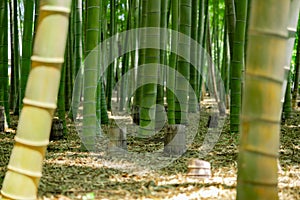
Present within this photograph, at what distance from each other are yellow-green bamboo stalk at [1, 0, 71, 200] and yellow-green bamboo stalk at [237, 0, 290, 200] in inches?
34.1

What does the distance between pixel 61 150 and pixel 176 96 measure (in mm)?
1858

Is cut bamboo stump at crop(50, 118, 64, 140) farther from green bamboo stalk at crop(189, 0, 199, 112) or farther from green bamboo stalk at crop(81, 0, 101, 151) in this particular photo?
green bamboo stalk at crop(189, 0, 199, 112)

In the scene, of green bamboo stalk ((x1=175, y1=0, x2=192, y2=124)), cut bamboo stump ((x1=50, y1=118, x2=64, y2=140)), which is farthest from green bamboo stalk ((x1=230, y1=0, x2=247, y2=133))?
cut bamboo stump ((x1=50, y1=118, x2=64, y2=140))

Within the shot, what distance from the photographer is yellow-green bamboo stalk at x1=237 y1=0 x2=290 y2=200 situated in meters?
2.21

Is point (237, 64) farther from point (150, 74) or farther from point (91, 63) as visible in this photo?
point (91, 63)

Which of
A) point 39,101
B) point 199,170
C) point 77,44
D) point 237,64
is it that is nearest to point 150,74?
point 237,64

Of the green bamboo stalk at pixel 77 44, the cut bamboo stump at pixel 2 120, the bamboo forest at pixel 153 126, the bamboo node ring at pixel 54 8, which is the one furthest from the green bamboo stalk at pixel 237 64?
the bamboo node ring at pixel 54 8

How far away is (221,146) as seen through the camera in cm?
570

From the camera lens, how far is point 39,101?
7.67ft

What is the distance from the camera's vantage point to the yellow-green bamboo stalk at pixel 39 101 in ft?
7.62

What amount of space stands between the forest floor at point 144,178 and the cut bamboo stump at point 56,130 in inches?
21.1

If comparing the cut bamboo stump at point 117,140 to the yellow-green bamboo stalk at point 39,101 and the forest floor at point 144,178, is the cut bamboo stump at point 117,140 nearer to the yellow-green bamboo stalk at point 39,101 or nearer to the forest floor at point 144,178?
the forest floor at point 144,178

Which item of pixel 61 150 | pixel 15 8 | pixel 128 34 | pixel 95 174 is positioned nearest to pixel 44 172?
pixel 95 174

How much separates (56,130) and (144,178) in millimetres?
2676
